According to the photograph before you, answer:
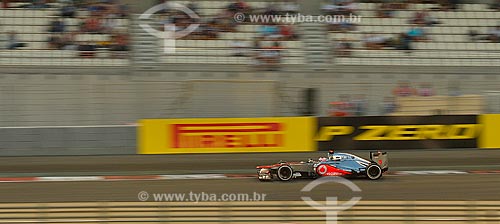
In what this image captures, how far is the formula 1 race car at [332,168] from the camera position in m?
11.2

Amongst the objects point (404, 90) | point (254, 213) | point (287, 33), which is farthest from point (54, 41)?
point (254, 213)

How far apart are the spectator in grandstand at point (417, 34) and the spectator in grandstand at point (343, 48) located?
173cm

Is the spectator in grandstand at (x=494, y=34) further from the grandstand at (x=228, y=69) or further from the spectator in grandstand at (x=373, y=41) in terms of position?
the spectator in grandstand at (x=373, y=41)

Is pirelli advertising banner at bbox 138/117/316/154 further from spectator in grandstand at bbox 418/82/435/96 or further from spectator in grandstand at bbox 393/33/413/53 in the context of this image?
spectator in grandstand at bbox 393/33/413/53

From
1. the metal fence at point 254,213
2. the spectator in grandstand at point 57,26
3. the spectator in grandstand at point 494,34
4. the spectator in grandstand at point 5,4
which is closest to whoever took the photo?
the metal fence at point 254,213

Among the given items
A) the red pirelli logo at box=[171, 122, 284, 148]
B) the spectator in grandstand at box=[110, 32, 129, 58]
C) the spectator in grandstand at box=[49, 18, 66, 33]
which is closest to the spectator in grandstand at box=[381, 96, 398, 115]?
the red pirelli logo at box=[171, 122, 284, 148]

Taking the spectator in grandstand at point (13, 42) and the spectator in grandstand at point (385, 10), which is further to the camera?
the spectator in grandstand at point (385, 10)

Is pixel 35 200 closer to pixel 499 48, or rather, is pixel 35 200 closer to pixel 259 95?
pixel 259 95

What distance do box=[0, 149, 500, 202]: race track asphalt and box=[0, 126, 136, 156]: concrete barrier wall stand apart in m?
0.30

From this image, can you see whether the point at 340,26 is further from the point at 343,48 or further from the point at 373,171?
the point at 373,171

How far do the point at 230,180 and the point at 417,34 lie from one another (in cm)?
914

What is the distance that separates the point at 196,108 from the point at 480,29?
28.1 feet

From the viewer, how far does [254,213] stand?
6.62m

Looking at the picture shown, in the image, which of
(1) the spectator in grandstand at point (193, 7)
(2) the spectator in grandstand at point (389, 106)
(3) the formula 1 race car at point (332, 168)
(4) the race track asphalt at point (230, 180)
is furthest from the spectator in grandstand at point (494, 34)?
(3) the formula 1 race car at point (332, 168)
